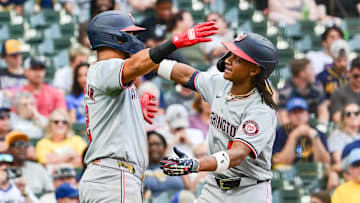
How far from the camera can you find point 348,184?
6855 mm

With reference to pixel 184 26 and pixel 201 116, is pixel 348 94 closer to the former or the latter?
pixel 201 116

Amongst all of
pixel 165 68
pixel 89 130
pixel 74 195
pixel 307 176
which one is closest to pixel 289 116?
pixel 307 176

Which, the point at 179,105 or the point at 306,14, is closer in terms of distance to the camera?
the point at 179,105

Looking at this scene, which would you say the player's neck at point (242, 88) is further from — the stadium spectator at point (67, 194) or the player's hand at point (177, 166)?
the stadium spectator at point (67, 194)

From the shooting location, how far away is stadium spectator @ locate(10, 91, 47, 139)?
7598 millimetres

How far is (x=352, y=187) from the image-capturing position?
682cm

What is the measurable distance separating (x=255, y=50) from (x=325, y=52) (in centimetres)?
531

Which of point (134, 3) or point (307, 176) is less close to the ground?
point (134, 3)

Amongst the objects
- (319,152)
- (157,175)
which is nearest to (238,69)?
(157,175)

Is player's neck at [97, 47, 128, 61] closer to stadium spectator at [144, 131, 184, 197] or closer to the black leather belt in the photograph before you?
the black leather belt

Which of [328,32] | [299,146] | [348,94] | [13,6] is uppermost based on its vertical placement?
[13,6]

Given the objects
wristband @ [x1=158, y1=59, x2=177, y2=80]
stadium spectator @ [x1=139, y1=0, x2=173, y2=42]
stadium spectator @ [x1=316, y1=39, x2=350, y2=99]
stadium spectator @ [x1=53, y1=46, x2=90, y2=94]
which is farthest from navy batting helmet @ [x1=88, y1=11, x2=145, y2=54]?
stadium spectator @ [x1=139, y1=0, x2=173, y2=42]

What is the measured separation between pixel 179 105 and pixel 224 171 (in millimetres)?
3501

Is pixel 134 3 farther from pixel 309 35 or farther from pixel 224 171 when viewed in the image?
pixel 224 171
